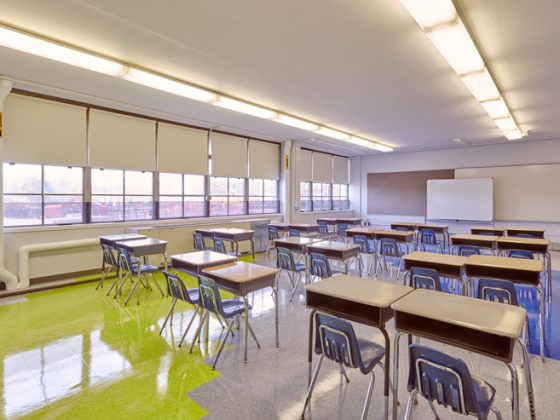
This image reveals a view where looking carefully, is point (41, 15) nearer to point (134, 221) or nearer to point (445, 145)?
point (134, 221)

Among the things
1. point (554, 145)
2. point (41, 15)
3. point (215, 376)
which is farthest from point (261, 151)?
point (554, 145)

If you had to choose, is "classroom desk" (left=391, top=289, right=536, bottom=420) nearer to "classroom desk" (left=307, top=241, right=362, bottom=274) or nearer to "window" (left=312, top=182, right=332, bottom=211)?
"classroom desk" (left=307, top=241, right=362, bottom=274)

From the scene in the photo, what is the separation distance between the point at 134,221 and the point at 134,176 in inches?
38.4

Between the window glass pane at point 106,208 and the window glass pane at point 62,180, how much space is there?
36 centimetres

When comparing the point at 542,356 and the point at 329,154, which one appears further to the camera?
the point at 329,154

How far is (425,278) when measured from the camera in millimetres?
3357

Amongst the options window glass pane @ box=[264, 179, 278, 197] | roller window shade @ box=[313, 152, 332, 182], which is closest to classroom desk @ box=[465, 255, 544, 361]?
window glass pane @ box=[264, 179, 278, 197]

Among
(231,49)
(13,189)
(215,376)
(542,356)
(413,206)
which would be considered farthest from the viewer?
(413,206)

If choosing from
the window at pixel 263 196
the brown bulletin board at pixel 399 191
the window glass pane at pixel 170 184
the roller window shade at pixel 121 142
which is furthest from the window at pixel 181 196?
the brown bulletin board at pixel 399 191

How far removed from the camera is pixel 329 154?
12078 millimetres

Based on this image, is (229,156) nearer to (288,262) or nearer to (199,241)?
(199,241)

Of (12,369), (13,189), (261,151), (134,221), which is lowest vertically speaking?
(12,369)

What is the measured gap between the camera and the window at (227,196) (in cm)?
827

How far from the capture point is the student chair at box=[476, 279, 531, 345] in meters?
2.81
